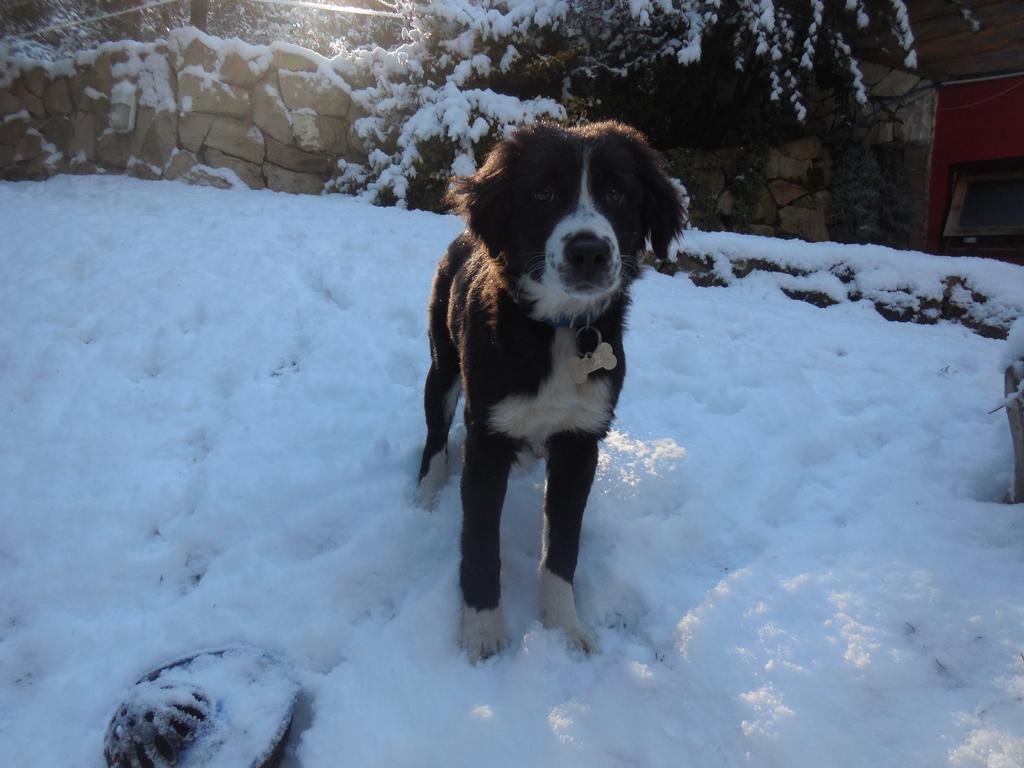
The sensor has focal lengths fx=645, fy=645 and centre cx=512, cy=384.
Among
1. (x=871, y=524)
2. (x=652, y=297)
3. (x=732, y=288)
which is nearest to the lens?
(x=871, y=524)

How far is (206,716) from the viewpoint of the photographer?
1.72 meters

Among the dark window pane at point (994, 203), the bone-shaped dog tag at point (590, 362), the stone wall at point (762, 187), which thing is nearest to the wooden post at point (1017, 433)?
the bone-shaped dog tag at point (590, 362)

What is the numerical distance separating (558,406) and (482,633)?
74 centimetres

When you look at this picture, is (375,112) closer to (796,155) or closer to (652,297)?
(652,297)

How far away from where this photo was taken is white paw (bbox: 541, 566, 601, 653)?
1991 mm

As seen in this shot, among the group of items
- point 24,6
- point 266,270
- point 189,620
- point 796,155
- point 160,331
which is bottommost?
point 189,620

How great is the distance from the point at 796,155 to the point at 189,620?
347 inches

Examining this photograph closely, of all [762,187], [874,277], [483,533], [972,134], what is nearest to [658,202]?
[483,533]

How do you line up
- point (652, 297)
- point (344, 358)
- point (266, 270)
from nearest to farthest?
1. point (344, 358)
2. point (266, 270)
3. point (652, 297)

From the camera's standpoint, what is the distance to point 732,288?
5570 millimetres

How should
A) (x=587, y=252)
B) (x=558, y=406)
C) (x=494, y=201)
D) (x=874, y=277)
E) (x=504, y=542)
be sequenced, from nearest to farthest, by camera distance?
(x=587, y=252)
(x=558, y=406)
(x=494, y=201)
(x=504, y=542)
(x=874, y=277)

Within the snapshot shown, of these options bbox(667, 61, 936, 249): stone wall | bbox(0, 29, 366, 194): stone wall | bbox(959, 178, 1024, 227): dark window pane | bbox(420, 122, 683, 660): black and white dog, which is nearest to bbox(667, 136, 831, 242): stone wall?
bbox(667, 61, 936, 249): stone wall

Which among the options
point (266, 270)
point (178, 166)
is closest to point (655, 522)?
point (266, 270)

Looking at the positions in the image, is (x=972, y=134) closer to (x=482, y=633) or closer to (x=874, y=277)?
(x=874, y=277)
